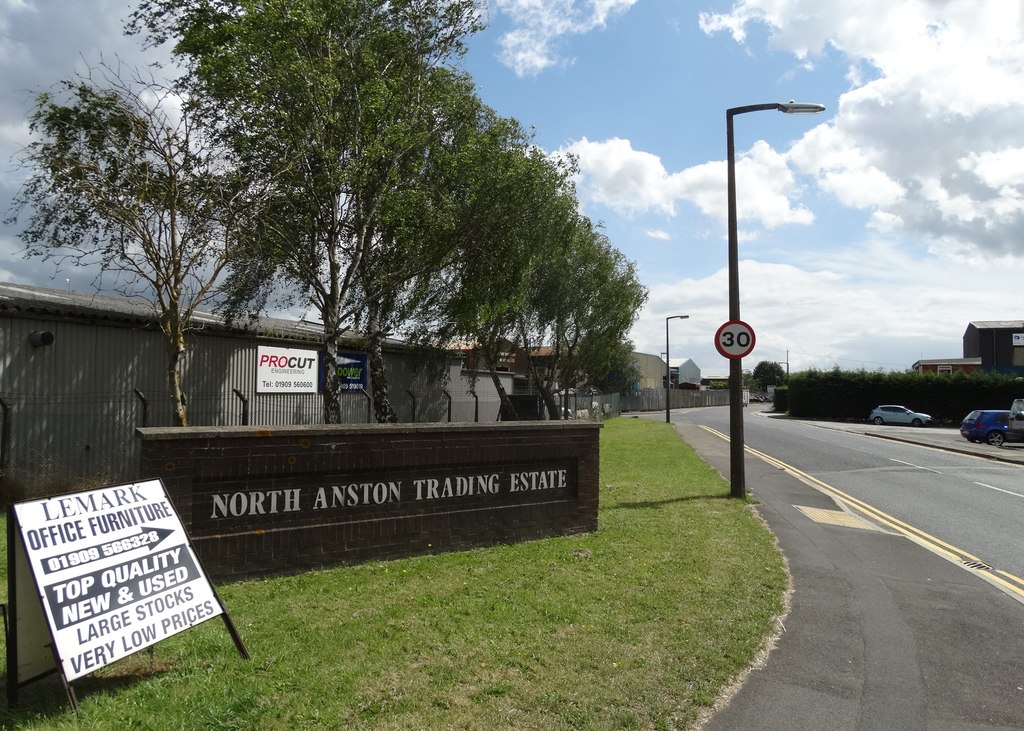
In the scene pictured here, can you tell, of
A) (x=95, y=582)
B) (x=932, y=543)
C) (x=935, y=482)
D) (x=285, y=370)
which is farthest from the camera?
(x=285, y=370)

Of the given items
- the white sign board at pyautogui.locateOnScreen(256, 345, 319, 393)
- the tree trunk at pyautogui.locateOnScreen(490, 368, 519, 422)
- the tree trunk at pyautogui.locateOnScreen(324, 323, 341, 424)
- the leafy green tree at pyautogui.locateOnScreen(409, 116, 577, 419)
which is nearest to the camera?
the tree trunk at pyautogui.locateOnScreen(324, 323, 341, 424)

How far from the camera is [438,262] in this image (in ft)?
55.1

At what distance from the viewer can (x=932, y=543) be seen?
948 cm

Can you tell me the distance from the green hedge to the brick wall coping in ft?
175

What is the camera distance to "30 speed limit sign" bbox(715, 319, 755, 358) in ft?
40.3

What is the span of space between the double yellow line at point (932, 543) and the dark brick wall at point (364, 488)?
421cm

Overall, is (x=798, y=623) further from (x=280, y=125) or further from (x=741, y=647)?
(x=280, y=125)

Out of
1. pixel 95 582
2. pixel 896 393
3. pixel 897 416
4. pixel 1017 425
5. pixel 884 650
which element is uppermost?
pixel 896 393

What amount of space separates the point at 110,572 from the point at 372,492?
120 inches

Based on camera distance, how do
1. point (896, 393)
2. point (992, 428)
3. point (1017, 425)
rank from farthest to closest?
point (896, 393), point (992, 428), point (1017, 425)

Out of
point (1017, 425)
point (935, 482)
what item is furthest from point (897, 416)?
point (935, 482)

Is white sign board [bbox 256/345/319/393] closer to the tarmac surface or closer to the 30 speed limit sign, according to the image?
the 30 speed limit sign

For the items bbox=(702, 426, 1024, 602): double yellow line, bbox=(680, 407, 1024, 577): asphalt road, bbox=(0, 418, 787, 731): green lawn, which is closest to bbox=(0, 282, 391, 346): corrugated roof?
bbox=(0, 418, 787, 731): green lawn

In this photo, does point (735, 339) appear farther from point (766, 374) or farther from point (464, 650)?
point (766, 374)
